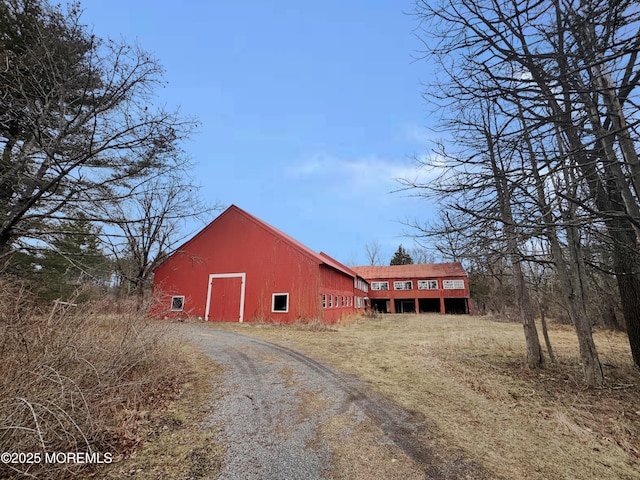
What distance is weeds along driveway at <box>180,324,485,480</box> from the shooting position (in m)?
2.94

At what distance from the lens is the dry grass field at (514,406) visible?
3.31 meters

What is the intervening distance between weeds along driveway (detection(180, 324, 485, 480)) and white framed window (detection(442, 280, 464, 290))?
32141mm

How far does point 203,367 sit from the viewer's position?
6.46m

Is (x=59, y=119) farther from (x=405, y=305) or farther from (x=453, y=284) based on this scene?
(x=405, y=305)

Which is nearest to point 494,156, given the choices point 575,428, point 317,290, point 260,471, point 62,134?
point 575,428

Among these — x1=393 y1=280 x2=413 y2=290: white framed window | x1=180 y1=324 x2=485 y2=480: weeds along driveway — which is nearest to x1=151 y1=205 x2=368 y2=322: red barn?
x1=180 y1=324 x2=485 y2=480: weeds along driveway

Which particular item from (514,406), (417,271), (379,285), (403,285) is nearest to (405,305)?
(403,285)

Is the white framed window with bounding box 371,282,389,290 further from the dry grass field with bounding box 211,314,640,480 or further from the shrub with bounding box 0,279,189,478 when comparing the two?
the shrub with bounding box 0,279,189,478

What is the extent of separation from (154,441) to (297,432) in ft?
5.64

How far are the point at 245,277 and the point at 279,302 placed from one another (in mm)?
2687

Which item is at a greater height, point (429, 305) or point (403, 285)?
point (403, 285)

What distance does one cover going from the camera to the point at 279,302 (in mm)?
16281

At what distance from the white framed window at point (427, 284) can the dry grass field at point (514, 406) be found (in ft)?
87.5

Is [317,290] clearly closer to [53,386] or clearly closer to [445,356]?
[445,356]
